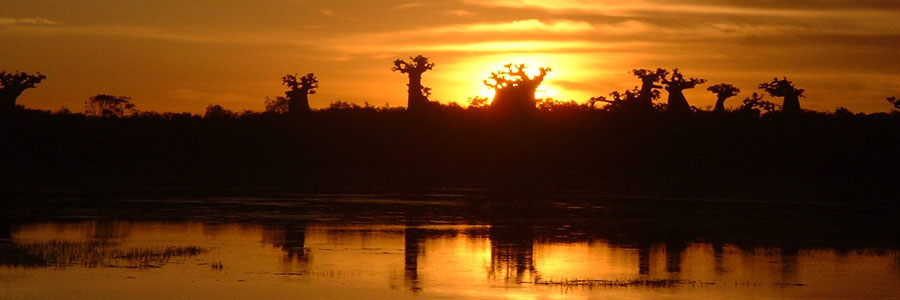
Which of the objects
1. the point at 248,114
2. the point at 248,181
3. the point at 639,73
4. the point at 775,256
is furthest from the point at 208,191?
the point at 639,73

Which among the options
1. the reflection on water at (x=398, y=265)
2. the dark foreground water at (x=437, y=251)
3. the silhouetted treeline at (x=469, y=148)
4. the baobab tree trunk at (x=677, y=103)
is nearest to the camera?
the reflection on water at (x=398, y=265)

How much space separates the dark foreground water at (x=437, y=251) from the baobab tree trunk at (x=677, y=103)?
157ft

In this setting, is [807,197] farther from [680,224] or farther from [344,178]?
[344,178]

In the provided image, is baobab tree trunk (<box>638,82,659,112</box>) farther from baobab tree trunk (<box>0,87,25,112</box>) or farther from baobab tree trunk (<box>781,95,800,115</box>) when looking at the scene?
baobab tree trunk (<box>0,87,25,112</box>)

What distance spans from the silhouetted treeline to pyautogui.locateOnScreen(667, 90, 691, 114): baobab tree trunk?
108 inches

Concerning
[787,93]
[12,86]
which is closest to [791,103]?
[787,93]

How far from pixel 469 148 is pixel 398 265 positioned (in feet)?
174

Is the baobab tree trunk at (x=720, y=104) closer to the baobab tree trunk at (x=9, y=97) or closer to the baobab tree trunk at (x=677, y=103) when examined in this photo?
the baobab tree trunk at (x=677, y=103)

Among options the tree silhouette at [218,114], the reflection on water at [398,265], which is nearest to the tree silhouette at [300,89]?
the tree silhouette at [218,114]

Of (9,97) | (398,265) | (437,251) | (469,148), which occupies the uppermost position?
(9,97)

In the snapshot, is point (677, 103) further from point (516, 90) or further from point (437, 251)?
point (437, 251)

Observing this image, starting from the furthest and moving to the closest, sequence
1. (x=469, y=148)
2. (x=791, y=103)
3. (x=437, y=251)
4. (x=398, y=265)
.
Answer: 1. (x=791, y=103)
2. (x=469, y=148)
3. (x=437, y=251)
4. (x=398, y=265)

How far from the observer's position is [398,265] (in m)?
23.0

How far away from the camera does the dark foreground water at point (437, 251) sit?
1994 centimetres
